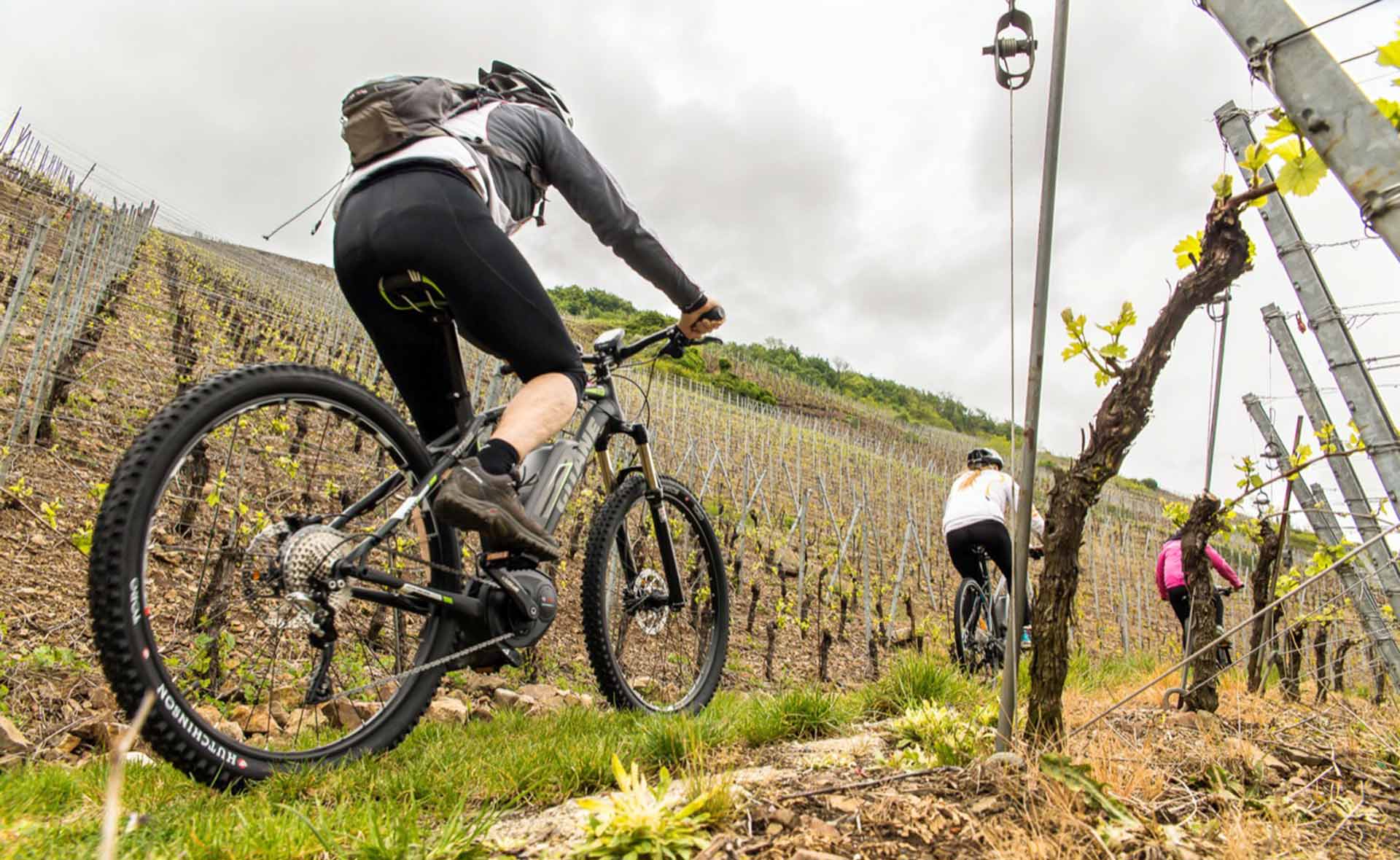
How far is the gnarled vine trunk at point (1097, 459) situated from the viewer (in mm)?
1626

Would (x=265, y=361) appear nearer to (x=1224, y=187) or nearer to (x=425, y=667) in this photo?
(x=425, y=667)

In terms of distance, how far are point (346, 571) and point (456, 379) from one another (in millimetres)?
555

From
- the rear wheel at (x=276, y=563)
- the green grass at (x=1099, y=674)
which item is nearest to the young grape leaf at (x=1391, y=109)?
the rear wheel at (x=276, y=563)

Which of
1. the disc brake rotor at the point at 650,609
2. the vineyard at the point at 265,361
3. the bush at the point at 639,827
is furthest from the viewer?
the vineyard at the point at 265,361

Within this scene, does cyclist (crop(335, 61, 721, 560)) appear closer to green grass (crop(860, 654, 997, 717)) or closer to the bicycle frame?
the bicycle frame

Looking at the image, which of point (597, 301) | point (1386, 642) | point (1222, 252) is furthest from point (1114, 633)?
point (597, 301)

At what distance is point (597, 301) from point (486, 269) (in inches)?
2073

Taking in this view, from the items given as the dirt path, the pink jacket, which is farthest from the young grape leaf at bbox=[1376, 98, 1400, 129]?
the pink jacket

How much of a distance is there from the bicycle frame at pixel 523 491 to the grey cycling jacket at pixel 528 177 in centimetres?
31

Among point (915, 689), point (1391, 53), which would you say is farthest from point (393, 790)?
point (1391, 53)

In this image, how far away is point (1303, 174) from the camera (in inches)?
47.8

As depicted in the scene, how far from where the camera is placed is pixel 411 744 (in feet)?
6.24

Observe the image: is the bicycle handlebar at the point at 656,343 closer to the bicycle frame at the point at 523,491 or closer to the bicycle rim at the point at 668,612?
the bicycle frame at the point at 523,491

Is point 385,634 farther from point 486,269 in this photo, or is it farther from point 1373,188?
point 1373,188
